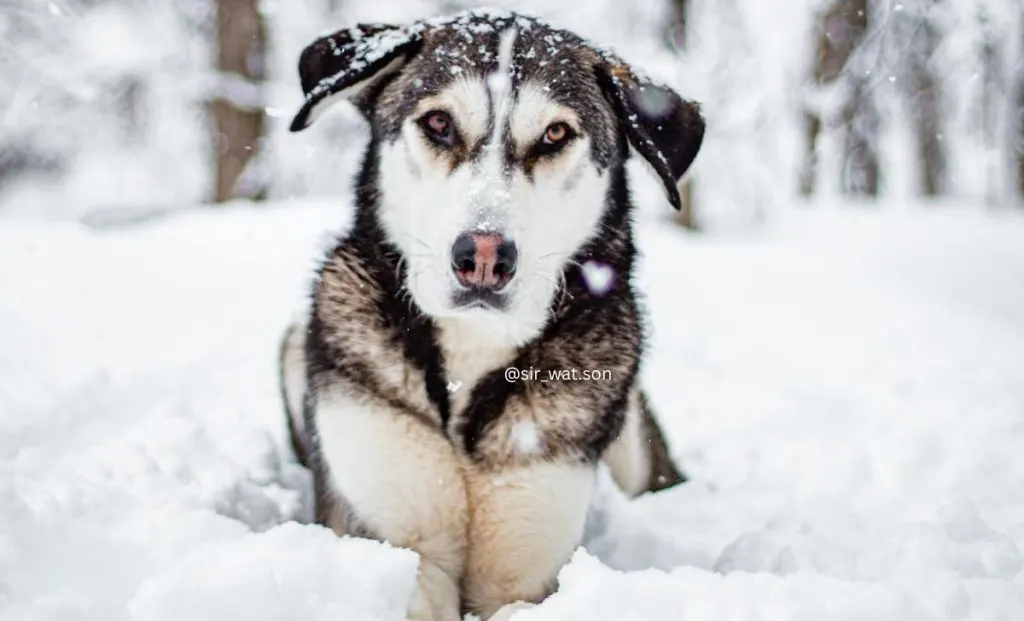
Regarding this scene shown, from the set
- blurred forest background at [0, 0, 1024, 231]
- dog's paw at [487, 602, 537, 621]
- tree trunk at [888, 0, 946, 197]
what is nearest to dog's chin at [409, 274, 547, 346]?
dog's paw at [487, 602, 537, 621]

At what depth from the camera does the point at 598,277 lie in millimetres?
3020

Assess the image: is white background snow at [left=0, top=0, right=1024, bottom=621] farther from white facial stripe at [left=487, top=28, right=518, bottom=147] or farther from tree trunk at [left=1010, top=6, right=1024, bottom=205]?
white facial stripe at [left=487, top=28, right=518, bottom=147]

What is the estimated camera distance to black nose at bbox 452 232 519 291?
239 centimetres

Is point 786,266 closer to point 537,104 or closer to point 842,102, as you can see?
point 842,102

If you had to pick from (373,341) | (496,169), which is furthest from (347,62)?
(373,341)

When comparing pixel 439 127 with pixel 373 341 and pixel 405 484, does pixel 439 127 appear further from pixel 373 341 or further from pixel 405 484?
pixel 405 484

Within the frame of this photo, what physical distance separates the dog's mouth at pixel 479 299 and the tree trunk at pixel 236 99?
27.7 feet

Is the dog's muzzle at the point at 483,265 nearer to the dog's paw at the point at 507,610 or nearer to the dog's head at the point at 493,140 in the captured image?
the dog's head at the point at 493,140

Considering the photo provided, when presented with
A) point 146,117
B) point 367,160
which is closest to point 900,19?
point 367,160

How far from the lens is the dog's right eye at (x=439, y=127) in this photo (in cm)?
274

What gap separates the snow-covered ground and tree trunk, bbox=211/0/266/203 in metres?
2.56

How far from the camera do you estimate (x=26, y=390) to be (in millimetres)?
3951

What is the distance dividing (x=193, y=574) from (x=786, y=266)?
28.6 ft

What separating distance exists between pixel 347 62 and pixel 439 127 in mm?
463
